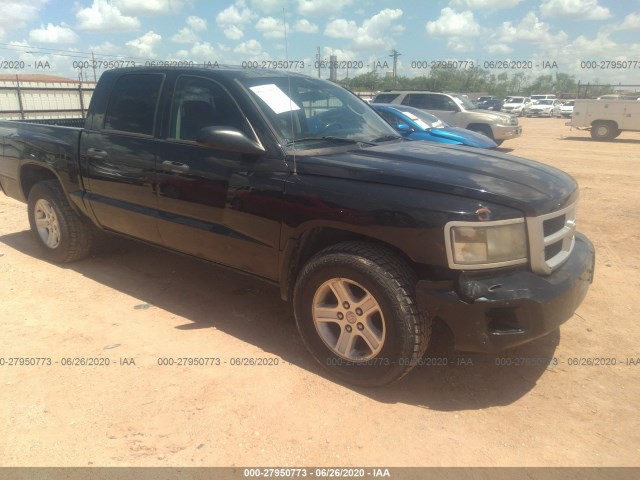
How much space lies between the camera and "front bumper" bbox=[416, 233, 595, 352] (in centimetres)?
256

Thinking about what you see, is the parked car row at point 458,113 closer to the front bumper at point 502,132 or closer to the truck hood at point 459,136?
the front bumper at point 502,132

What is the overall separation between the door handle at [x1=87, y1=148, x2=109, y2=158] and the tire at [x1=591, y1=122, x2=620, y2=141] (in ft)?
65.0

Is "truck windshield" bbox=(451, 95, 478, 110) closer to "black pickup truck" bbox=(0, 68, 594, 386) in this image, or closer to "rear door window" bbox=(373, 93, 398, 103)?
"rear door window" bbox=(373, 93, 398, 103)

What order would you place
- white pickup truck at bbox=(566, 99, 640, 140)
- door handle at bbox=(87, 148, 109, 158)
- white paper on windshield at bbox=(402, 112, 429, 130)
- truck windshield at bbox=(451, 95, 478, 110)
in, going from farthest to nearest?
white pickup truck at bbox=(566, 99, 640, 140), truck windshield at bbox=(451, 95, 478, 110), white paper on windshield at bbox=(402, 112, 429, 130), door handle at bbox=(87, 148, 109, 158)

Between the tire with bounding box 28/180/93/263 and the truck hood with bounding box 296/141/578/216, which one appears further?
the tire with bounding box 28/180/93/263

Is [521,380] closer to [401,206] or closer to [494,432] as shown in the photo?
[494,432]

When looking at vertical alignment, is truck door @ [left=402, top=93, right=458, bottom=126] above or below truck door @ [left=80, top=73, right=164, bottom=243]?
above

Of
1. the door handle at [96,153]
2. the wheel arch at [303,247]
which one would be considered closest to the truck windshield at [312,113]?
the wheel arch at [303,247]

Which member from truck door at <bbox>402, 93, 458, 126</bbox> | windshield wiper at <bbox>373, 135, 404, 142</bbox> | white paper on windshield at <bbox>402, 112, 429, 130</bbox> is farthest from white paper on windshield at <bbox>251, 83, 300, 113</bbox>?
truck door at <bbox>402, 93, 458, 126</bbox>

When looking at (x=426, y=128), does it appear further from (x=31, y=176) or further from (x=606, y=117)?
(x=606, y=117)

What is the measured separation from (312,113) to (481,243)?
1.65 m

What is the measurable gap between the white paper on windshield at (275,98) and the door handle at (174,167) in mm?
723

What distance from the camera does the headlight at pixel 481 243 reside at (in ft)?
8.41

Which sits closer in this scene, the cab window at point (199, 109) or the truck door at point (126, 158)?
the cab window at point (199, 109)
